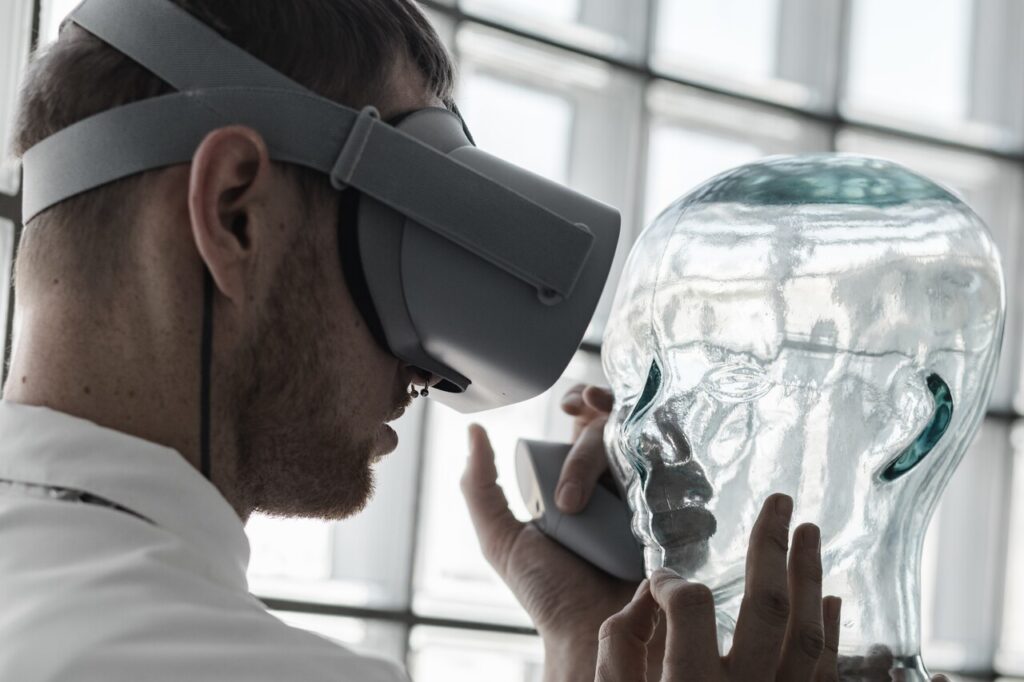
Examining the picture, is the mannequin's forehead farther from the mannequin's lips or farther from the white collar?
the white collar

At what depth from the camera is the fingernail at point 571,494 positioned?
1.41 metres

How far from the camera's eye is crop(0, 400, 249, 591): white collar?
2.69ft

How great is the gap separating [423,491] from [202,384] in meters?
3.09

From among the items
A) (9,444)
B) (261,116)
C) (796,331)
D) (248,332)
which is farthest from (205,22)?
(796,331)

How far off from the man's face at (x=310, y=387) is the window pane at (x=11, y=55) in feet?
6.22

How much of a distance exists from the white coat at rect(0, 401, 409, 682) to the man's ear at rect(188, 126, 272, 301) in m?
0.14

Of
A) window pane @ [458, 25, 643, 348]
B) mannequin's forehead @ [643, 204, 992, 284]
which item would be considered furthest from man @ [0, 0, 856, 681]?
window pane @ [458, 25, 643, 348]

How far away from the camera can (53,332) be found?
896 mm

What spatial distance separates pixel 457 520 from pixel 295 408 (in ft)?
10.3

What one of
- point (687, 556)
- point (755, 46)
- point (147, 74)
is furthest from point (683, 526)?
point (755, 46)

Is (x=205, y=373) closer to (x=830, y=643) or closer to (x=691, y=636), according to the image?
(x=691, y=636)

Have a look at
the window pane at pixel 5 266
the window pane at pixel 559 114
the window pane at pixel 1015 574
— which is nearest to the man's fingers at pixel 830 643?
the window pane at pixel 5 266

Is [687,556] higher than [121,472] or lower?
lower

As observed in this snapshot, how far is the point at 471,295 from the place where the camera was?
1007 mm
